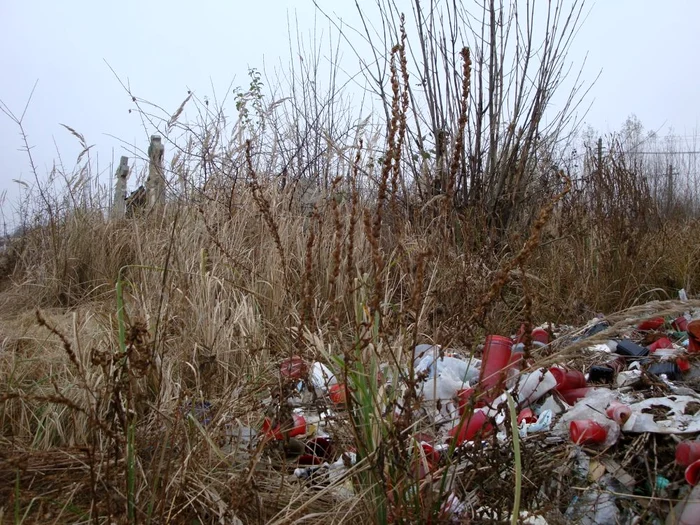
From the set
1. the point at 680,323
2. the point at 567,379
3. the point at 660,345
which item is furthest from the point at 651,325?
the point at 567,379

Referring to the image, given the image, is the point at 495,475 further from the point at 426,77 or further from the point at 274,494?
the point at 426,77

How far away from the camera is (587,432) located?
5.37 ft

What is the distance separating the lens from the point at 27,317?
3430 mm

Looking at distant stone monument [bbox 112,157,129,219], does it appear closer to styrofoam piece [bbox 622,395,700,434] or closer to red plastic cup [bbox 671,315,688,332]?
red plastic cup [bbox 671,315,688,332]

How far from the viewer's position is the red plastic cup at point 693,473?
1363 millimetres

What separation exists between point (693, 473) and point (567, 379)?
0.78 m

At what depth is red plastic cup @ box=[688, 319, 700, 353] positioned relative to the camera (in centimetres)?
225

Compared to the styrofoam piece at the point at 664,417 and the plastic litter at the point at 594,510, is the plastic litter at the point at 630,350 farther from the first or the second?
the plastic litter at the point at 594,510

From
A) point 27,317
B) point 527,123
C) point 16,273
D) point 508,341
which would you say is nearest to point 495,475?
point 508,341

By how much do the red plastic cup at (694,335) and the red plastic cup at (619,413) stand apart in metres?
0.72

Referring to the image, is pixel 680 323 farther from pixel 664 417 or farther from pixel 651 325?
pixel 664 417

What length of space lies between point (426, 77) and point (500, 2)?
0.76m

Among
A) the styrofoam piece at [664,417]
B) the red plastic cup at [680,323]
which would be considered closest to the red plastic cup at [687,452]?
the styrofoam piece at [664,417]

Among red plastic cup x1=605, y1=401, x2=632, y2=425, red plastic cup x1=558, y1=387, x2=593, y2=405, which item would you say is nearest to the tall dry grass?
red plastic cup x1=605, y1=401, x2=632, y2=425
